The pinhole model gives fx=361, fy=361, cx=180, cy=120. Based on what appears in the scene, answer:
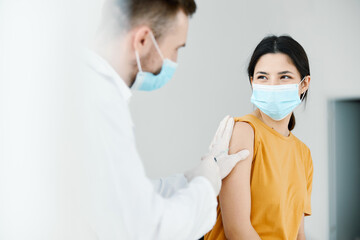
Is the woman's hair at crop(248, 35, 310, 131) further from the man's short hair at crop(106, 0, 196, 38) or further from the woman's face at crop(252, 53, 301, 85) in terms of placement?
the man's short hair at crop(106, 0, 196, 38)

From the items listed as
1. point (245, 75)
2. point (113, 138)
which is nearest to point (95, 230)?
point (113, 138)

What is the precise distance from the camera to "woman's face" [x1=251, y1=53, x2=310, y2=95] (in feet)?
4.66

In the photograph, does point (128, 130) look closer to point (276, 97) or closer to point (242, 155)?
point (242, 155)

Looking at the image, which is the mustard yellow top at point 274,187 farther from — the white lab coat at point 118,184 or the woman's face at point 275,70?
the white lab coat at point 118,184

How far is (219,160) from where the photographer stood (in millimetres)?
1229

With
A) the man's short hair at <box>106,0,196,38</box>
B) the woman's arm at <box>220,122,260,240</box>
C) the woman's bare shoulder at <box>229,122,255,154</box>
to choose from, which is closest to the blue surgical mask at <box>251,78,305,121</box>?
the woman's bare shoulder at <box>229,122,255,154</box>

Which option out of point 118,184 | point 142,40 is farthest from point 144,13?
point 118,184

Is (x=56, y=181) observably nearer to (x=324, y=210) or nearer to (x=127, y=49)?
(x=127, y=49)

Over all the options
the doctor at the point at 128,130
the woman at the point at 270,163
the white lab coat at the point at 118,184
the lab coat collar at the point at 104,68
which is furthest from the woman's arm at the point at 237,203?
the lab coat collar at the point at 104,68

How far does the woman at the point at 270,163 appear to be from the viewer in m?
1.26

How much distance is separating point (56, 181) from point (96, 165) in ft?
0.54

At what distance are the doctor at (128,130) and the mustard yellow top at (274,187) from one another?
12.7 inches

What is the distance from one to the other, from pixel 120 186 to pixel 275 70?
0.86 metres

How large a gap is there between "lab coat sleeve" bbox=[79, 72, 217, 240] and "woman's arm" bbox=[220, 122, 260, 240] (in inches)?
14.1
